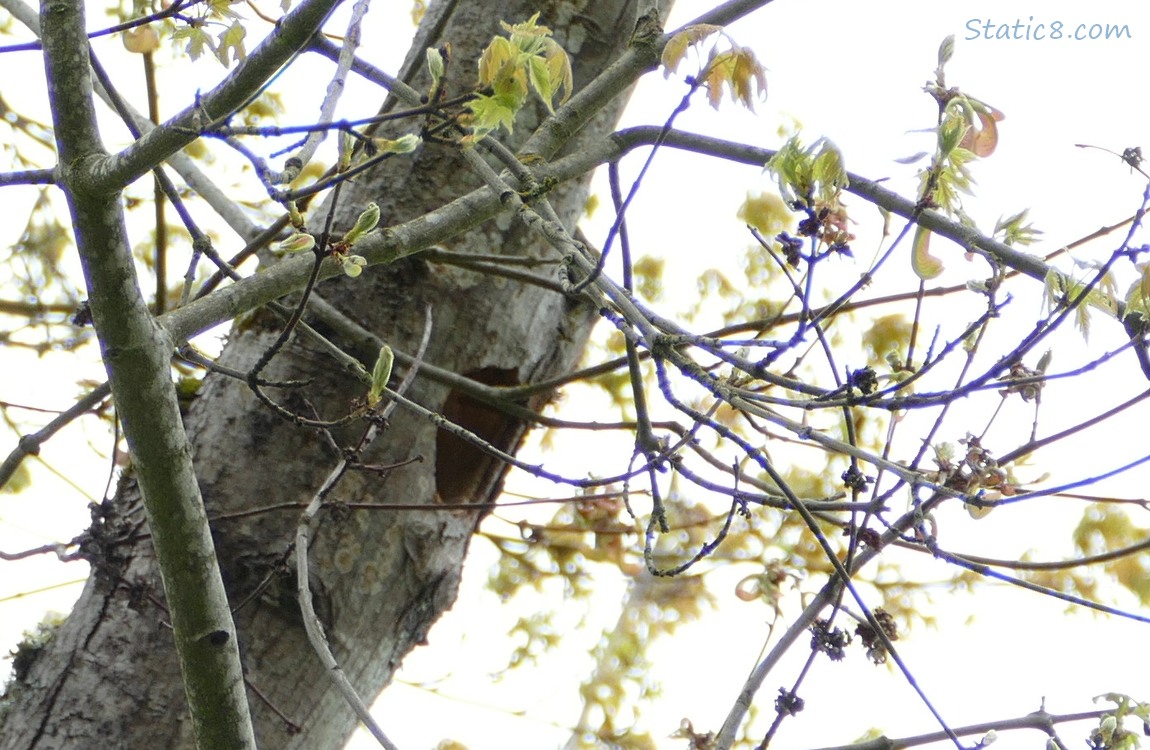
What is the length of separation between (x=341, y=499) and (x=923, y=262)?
93 cm

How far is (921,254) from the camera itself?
3.71 feet

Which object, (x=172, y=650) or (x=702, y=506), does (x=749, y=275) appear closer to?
(x=702, y=506)

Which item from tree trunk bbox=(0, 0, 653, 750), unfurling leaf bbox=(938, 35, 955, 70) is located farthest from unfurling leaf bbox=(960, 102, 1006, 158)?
tree trunk bbox=(0, 0, 653, 750)

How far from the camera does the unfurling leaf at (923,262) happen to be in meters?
1.12

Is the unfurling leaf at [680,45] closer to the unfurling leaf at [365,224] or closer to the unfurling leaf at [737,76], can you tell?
the unfurling leaf at [737,76]

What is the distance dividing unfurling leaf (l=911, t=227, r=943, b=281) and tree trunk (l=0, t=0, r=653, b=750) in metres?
0.77

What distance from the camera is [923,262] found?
1126 millimetres

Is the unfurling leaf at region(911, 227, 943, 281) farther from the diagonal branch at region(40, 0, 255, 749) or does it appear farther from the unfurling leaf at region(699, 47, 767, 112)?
the diagonal branch at region(40, 0, 255, 749)

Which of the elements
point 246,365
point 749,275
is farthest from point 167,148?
point 749,275

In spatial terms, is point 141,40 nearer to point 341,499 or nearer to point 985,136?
point 341,499

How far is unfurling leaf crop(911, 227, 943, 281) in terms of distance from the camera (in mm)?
1124

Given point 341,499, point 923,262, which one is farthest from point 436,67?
point 341,499

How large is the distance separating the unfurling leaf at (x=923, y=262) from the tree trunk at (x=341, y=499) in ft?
2.51

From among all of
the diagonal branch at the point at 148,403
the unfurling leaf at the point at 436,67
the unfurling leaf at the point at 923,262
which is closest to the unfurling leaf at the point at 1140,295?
the unfurling leaf at the point at 923,262
